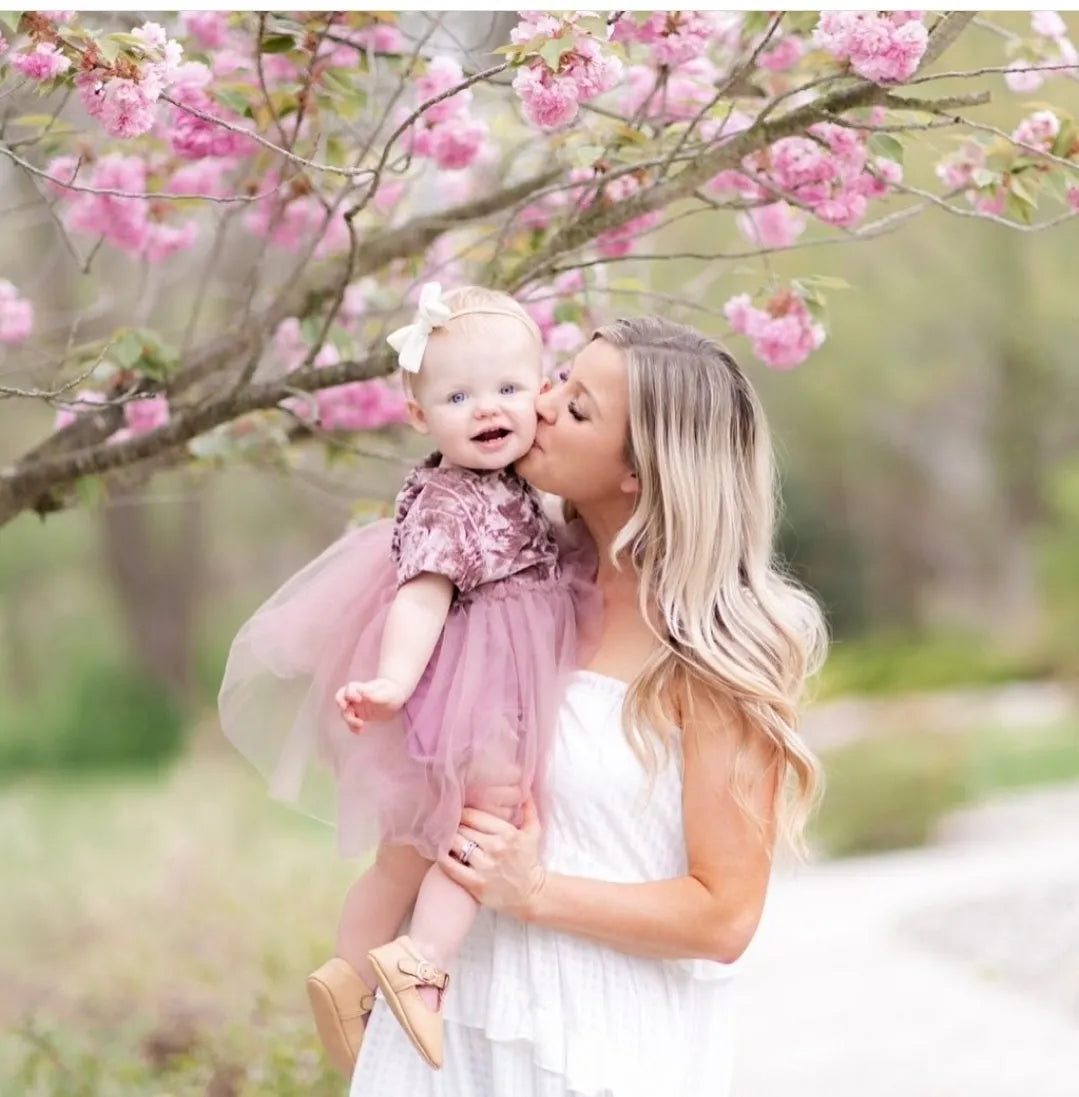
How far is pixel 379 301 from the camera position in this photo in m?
3.67

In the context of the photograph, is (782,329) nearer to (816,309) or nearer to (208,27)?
(816,309)

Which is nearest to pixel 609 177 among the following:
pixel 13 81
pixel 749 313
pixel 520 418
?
pixel 749 313

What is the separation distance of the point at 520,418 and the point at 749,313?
954 millimetres

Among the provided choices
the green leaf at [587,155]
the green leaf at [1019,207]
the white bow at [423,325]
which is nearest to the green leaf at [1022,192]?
the green leaf at [1019,207]

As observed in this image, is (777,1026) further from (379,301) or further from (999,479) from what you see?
(999,479)

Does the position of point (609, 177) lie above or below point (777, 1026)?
above

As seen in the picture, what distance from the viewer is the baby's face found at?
214 cm

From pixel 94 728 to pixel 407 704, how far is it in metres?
10.8

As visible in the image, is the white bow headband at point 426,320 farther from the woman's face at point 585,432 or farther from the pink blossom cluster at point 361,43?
the pink blossom cluster at point 361,43

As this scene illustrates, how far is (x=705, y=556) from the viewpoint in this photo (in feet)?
7.07

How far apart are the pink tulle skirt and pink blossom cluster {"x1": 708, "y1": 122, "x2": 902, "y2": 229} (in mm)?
870

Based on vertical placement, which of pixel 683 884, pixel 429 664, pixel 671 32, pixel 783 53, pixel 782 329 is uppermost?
pixel 783 53

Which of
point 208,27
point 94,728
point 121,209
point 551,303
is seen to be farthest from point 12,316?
point 94,728

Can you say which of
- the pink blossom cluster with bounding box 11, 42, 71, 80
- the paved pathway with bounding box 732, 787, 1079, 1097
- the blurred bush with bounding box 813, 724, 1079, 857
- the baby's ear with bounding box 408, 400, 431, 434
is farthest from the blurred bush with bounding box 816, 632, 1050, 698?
the pink blossom cluster with bounding box 11, 42, 71, 80
